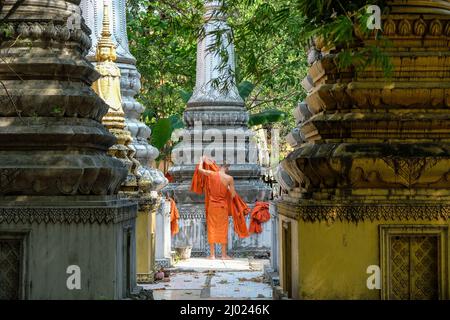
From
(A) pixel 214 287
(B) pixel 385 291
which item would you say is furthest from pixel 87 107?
(A) pixel 214 287

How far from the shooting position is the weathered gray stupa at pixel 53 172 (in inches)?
279

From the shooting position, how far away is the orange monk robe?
16.6 metres

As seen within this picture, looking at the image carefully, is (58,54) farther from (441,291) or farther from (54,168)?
(441,291)

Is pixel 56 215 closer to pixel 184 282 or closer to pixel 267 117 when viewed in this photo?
pixel 184 282

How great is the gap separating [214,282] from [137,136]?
2.94 meters

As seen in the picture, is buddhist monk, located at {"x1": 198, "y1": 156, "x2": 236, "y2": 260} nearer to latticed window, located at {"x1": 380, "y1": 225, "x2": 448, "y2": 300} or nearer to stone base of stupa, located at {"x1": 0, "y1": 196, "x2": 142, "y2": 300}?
latticed window, located at {"x1": 380, "y1": 225, "x2": 448, "y2": 300}


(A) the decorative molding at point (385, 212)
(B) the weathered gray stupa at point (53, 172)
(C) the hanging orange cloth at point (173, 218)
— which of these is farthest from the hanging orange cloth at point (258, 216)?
(A) the decorative molding at point (385, 212)

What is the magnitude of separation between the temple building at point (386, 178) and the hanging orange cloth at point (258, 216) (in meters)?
9.71

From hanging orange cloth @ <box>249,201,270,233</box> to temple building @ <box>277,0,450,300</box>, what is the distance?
382 inches

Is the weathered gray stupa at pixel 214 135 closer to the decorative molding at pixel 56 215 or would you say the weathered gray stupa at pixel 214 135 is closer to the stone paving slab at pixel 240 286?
the stone paving slab at pixel 240 286

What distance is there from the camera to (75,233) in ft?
23.3
